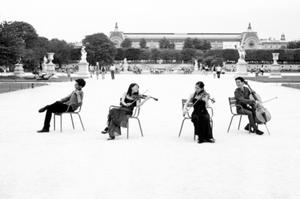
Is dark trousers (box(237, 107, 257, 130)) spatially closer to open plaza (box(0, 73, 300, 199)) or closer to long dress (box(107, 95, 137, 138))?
open plaza (box(0, 73, 300, 199))

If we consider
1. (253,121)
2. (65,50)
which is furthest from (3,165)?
(65,50)

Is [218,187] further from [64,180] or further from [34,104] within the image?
[34,104]

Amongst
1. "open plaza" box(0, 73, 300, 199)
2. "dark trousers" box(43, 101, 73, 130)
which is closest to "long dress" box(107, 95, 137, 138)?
"open plaza" box(0, 73, 300, 199)

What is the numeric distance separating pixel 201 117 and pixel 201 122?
0.11 m

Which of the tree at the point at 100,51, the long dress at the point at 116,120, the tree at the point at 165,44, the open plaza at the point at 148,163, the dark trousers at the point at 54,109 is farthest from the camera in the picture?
the tree at the point at 165,44

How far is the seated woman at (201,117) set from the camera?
8391mm

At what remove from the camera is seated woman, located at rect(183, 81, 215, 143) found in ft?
27.5

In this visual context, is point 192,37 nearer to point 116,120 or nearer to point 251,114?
point 251,114

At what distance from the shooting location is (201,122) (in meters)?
8.43

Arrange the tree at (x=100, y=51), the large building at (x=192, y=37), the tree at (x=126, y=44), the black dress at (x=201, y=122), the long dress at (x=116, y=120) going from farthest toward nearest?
1. the large building at (x=192, y=37)
2. the tree at (x=126, y=44)
3. the tree at (x=100, y=51)
4. the long dress at (x=116, y=120)
5. the black dress at (x=201, y=122)

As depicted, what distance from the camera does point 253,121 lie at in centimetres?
948

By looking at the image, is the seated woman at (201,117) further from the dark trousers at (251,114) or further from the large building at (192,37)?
the large building at (192,37)

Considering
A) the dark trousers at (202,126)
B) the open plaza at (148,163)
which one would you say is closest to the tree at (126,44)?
the open plaza at (148,163)

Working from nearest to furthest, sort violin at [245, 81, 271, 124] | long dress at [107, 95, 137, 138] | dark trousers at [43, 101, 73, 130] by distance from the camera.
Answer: long dress at [107, 95, 137, 138], violin at [245, 81, 271, 124], dark trousers at [43, 101, 73, 130]
